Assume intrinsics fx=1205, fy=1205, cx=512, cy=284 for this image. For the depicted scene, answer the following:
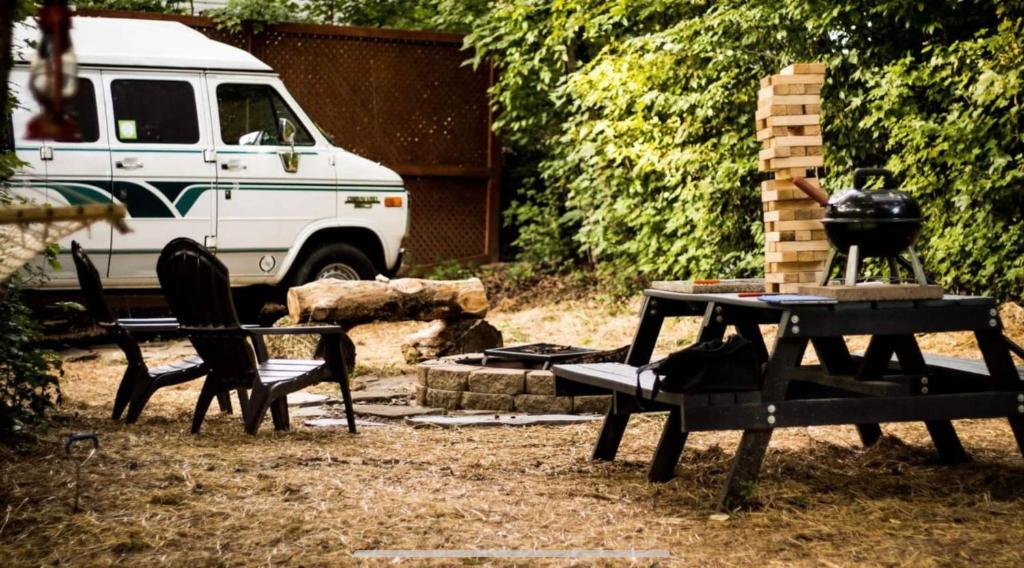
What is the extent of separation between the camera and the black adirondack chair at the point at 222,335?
597cm

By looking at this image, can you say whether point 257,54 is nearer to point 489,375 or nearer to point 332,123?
point 332,123

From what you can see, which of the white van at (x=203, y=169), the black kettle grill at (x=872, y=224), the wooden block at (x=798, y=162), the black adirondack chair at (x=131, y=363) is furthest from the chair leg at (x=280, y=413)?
the white van at (x=203, y=169)

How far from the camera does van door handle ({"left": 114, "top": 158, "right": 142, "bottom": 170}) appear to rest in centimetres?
962

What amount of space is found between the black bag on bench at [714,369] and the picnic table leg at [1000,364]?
3.10 ft

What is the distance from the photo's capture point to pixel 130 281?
32.0 feet

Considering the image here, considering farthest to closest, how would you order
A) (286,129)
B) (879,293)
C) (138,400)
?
1. (286,129)
2. (138,400)
3. (879,293)

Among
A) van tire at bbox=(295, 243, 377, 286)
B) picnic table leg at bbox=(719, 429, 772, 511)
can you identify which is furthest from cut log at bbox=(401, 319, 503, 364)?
picnic table leg at bbox=(719, 429, 772, 511)

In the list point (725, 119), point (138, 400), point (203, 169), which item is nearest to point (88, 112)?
point (203, 169)

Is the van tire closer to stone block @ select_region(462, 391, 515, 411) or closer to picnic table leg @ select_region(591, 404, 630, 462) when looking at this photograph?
stone block @ select_region(462, 391, 515, 411)

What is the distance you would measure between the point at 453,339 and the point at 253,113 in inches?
108

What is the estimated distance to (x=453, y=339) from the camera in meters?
9.04

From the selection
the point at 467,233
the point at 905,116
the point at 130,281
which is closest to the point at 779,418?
the point at 905,116

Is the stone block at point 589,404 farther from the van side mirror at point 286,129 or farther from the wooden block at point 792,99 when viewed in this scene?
the van side mirror at point 286,129

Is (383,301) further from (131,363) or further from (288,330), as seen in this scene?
(288,330)
